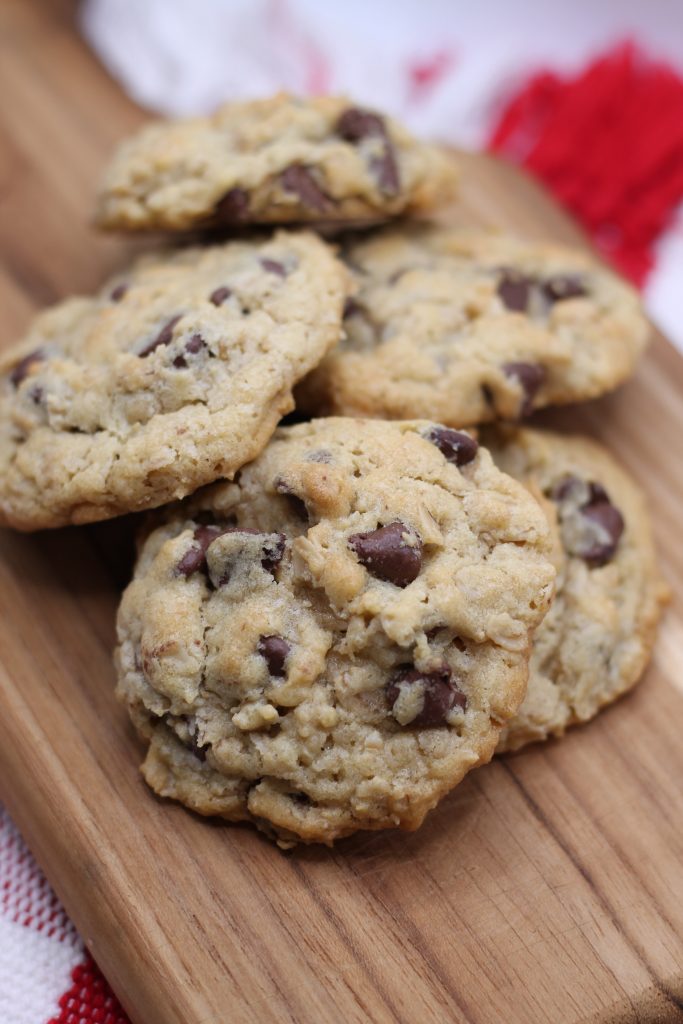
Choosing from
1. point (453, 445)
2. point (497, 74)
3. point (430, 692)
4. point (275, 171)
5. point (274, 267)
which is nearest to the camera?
point (430, 692)

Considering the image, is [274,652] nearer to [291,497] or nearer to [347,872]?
[291,497]

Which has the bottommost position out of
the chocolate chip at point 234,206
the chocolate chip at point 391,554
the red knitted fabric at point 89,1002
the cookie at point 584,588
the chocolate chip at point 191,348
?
the red knitted fabric at point 89,1002

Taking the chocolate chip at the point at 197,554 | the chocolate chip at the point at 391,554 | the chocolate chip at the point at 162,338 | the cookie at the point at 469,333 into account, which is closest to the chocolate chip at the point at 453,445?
the cookie at the point at 469,333

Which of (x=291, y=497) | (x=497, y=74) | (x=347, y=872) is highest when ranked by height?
(x=497, y=74)

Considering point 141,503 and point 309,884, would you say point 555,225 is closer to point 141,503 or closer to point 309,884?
point 141,503

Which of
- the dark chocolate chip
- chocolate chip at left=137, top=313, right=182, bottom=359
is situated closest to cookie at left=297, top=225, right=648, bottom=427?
the dark chocolate chip

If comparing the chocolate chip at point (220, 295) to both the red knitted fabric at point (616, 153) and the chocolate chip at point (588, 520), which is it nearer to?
the chocolate chip at point (588, 520)

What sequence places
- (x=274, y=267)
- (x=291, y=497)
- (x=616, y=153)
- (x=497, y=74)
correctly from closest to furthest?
(x=291, y=497) → (x=274, y=267) → (x=616, y=153) → (x=497, y=74)

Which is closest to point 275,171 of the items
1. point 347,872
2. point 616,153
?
point 347,872
